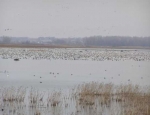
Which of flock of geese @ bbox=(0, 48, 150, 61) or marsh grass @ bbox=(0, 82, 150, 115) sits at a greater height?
flock of geese @ bbox=(0, 48, 150, 61)

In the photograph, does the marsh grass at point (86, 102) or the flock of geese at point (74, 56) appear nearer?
the marsh grass at point (86, 102)

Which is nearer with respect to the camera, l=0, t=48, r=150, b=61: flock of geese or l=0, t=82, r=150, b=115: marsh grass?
l=0, t=82, r=150, b=115: marsh grass

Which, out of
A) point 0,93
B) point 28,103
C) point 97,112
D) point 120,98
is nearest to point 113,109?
point 97,112

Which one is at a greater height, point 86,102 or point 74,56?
point 74,56

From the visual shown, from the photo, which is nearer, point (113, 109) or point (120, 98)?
point (113, 109)

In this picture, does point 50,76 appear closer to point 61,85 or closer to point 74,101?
point 61,85

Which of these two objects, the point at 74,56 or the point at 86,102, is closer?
the point at 86,102

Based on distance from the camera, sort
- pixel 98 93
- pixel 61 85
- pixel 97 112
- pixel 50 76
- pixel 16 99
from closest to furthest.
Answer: pixel 97 112, pixel 16 99, pixel 98 93, pixel 61 85, pixel 50 76

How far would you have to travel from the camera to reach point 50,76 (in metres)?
11.6

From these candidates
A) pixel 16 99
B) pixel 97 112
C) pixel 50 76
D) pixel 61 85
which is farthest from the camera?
pixel 50 76

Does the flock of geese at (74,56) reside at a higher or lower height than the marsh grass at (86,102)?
higher

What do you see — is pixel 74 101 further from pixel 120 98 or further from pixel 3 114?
pixel 3 114

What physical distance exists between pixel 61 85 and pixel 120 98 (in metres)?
2.47

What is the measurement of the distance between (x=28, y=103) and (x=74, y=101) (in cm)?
97
